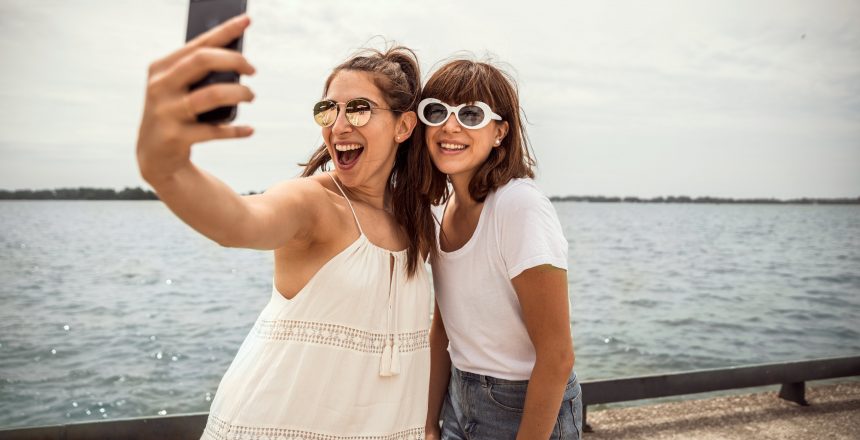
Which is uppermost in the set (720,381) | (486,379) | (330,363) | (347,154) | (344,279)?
(347,154)

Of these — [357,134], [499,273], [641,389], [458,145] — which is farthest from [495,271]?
[641,389]

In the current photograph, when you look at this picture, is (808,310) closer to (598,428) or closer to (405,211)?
(598,428)

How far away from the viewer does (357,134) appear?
238 centimetres

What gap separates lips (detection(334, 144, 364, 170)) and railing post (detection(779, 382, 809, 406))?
4.58 m

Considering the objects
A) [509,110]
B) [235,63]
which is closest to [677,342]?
[509,110]

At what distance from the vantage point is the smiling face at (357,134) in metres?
2.36

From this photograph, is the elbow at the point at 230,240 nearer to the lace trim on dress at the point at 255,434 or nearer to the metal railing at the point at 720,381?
the lace trim on dress at the point at 255,434

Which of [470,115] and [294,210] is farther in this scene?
[470,115]

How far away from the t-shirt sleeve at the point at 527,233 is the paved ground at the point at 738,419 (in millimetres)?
2733

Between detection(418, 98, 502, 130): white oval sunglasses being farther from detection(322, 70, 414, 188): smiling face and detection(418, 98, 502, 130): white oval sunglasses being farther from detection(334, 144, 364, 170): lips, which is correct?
detection(334, 144, 364, 170): lips

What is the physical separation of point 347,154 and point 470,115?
20.2 inches

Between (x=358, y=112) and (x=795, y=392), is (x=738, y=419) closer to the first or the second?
(x=795, y=392)

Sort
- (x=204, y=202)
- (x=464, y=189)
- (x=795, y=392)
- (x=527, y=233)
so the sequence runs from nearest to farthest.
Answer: (x=204, y=202) < (x=527, y=233) < (x=464, y=189) < (x=795, y=392)

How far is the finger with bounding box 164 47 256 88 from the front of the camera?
1042mm
